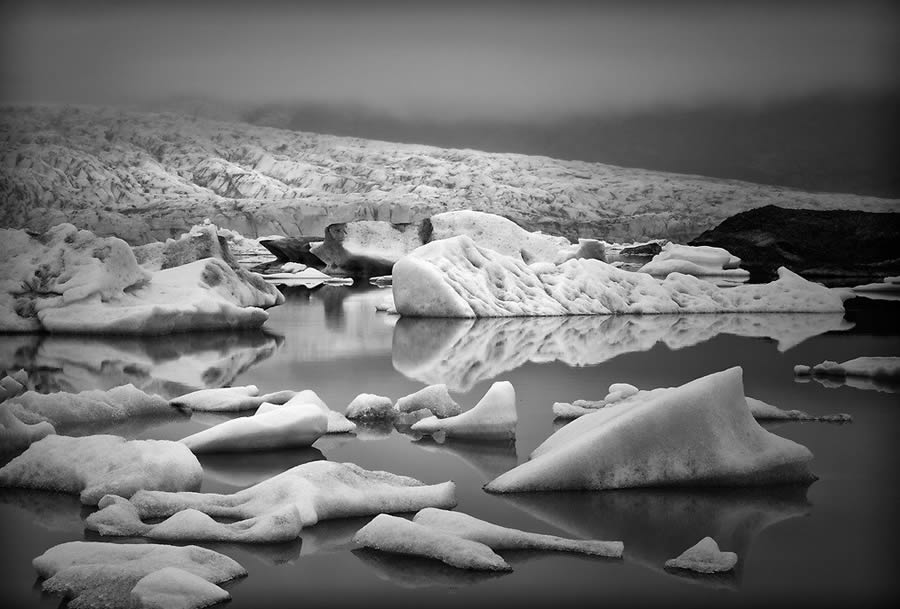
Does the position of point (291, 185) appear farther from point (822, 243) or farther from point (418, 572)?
point (418, 572)

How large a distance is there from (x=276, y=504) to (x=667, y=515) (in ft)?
4.12

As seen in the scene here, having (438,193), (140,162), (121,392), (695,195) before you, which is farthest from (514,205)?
(121,392)

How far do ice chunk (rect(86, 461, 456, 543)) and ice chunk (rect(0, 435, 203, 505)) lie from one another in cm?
14

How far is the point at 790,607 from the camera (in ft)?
7.86

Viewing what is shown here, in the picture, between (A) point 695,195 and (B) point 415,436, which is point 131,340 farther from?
(A) point 695,195

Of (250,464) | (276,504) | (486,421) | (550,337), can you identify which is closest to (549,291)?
(550,337)

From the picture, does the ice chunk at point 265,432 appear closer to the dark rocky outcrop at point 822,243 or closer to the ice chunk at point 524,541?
the ice chunk at point 524,541

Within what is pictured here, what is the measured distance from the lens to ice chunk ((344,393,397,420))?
474 centimetres

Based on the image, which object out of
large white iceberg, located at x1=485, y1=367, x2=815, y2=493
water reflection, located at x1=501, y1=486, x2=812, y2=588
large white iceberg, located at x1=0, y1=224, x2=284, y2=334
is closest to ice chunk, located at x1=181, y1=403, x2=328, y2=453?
large white iceberg, located at x1=485, y1=367, x2=815, y2=493

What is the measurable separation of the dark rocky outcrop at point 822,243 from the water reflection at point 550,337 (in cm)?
1339

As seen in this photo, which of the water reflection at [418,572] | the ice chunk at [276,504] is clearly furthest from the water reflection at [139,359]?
the water reflection at [418,572]

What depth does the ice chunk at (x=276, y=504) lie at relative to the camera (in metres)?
2.78

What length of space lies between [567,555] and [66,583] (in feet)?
4.33

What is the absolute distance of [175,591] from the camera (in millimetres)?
2254
